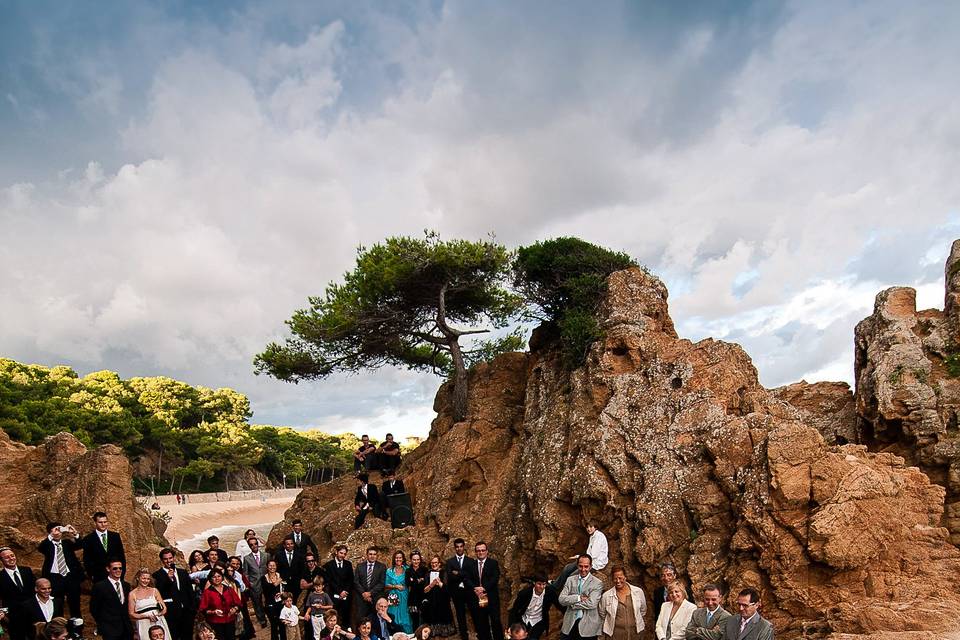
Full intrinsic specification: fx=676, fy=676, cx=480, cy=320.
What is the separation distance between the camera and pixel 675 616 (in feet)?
31.0

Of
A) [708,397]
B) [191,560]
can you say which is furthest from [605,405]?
[191,560]

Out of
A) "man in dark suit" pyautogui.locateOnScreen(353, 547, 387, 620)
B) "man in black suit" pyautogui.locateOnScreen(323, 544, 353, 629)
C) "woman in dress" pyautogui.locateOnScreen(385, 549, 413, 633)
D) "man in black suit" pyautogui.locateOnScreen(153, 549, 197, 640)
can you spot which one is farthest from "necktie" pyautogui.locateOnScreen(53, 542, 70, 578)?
"woman in dress" pyautogui.locateOnScreen(385, 549, 413, 633)

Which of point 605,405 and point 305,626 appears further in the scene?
point 605,405

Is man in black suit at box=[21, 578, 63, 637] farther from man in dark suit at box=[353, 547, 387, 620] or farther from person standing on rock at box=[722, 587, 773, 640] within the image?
person standing on rock at box=[722, 587, 773, 640]

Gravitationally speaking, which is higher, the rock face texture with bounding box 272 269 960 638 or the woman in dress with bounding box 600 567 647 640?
the rock face texture with bounding box 272 269 960 638

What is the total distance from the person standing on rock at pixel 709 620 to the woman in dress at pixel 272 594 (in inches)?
305

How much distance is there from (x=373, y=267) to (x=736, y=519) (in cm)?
1439

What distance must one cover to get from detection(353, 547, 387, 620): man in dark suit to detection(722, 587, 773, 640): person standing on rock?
689cm

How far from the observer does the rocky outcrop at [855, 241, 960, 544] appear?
635 inches

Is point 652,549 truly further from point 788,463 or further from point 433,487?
point 433,487

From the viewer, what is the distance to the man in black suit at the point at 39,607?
34.7ft

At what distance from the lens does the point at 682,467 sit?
14.0m

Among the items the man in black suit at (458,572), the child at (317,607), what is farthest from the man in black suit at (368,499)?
the child at (317,607)

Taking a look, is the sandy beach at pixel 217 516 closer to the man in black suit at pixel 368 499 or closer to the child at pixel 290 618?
the man in black suit at pixel 368 499
